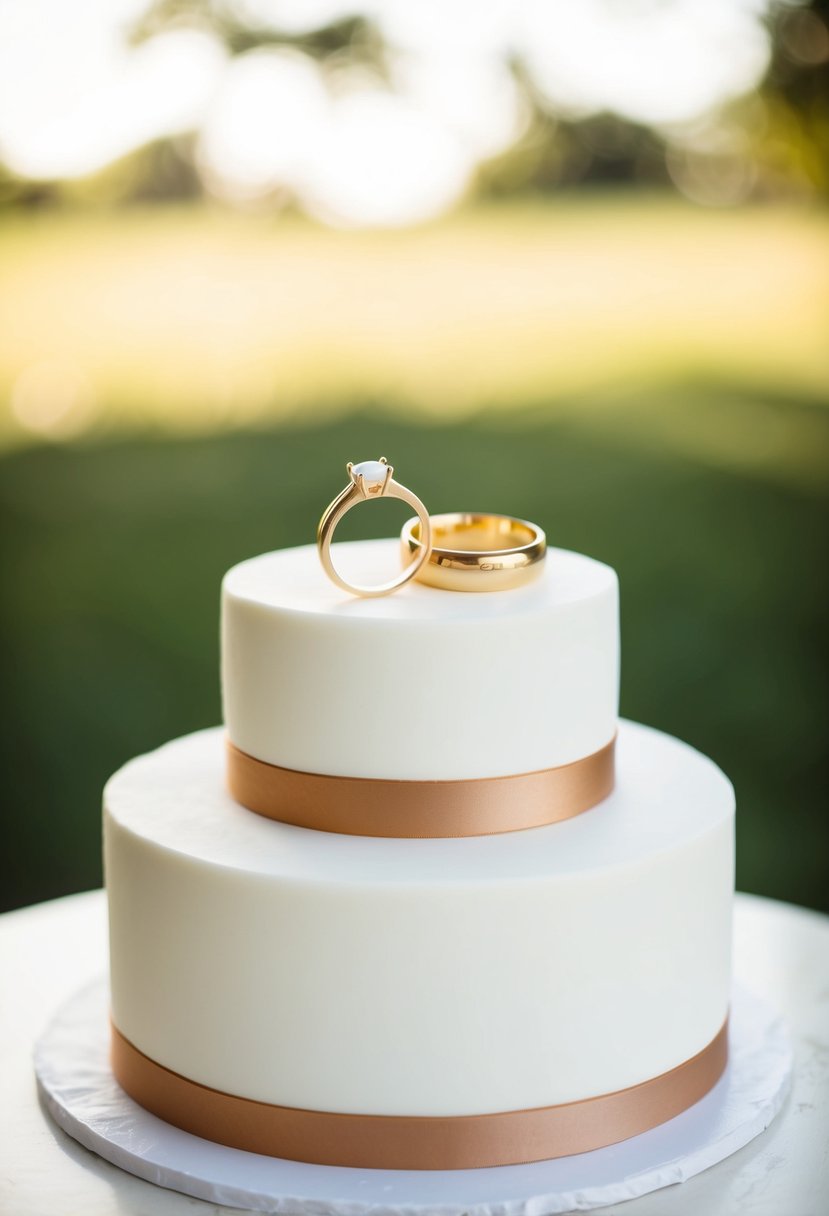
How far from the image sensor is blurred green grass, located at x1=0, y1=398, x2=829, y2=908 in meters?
5.07

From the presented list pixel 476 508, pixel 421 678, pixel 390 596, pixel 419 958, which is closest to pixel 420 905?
pixel 419 958

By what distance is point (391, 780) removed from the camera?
1.67 m

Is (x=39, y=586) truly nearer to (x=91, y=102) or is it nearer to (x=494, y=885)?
(x=91, y=102)

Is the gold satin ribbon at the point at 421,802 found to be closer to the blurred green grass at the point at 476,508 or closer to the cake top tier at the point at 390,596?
the cake top tier at the point at 390,596

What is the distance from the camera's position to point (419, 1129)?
1.61 metres

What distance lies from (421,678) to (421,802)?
0.16 m

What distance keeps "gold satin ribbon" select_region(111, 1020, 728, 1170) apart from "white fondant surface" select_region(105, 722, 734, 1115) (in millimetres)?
18

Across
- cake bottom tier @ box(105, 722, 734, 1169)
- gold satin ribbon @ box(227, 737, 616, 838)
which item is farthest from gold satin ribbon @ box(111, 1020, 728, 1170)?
gold satin ribbon @ box(227, 737, 616, 838)

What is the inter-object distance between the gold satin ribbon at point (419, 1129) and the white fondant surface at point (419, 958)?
0.06ft

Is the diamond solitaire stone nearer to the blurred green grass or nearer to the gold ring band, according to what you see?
the gold ring band

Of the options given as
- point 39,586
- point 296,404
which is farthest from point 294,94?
point 39,586

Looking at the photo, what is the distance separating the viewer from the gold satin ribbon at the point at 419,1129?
5.31 feet

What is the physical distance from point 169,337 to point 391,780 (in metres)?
4.76

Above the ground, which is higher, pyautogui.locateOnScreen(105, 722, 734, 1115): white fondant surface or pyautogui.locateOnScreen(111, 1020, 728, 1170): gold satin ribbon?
pyautogui.locateOnScreen(105, 722, 734, 1115): white fondant surface
